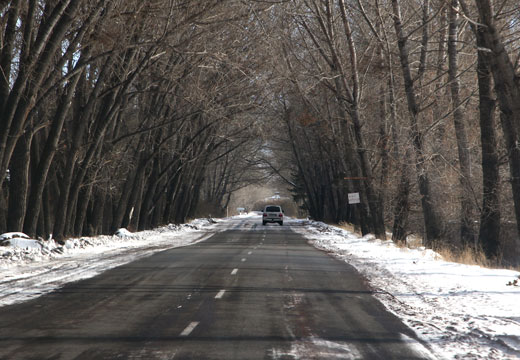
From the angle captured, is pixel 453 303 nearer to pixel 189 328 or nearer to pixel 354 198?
pixel 189 328

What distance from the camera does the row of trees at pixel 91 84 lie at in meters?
20.4

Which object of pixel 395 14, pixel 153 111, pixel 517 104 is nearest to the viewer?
pixel 517 104

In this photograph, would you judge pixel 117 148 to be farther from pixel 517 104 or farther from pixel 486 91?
pixel 517 104

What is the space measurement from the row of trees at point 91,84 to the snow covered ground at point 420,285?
2.74 meters

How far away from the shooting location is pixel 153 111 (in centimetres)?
3644

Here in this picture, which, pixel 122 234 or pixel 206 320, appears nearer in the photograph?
pixel 206 320

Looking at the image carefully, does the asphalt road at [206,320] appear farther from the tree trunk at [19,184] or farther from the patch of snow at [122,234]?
the patch of snow at [122,234]

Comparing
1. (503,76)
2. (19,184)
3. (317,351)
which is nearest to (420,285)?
(503,76)

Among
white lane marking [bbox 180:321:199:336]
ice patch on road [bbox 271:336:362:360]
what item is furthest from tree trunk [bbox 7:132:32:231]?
ice patch on road [bbox 271:336:362:360]

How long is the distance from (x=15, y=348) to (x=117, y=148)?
109 ft

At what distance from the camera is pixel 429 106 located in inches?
1048

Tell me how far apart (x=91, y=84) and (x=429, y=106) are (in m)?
16.0

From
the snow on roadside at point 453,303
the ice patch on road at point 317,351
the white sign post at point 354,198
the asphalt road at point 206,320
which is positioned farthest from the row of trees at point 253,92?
the ice patch on road at point 317,351

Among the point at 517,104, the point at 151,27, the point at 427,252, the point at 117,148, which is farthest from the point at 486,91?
the point at 117,148
